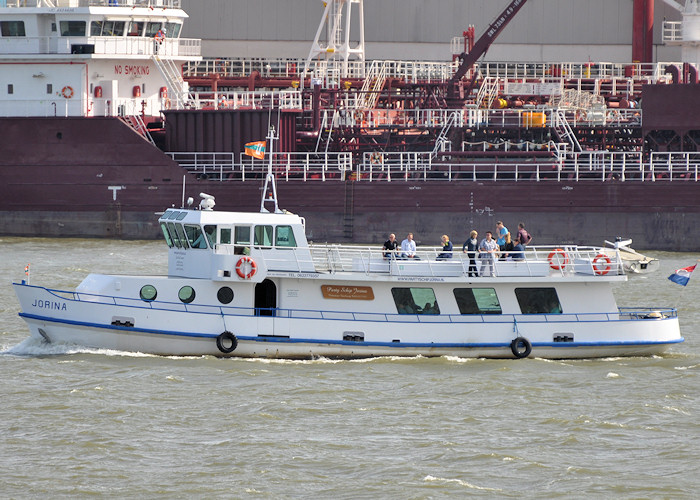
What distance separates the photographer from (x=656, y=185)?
47.7m

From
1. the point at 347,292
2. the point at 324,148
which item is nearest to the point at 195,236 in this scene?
the point at 347,292

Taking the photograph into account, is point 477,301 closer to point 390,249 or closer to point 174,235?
point 390,249

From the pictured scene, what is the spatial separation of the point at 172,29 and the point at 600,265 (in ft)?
102

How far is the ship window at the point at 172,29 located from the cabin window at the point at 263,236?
28.5 m

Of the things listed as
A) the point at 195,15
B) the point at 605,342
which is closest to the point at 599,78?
the point at 195,15

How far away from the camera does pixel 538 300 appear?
28172mm

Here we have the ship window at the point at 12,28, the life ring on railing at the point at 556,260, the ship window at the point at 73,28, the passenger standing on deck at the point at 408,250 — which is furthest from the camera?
the ship window at the point at 12,28

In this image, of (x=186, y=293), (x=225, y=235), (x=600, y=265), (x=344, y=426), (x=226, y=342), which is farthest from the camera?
(x=600, y=265)

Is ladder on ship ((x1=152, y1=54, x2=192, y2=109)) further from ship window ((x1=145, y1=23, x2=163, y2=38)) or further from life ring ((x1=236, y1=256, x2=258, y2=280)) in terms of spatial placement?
life ring ((x1=236, y1=256, x2=258, y2=280))

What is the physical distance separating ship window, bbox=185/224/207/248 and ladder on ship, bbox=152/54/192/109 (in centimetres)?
2584

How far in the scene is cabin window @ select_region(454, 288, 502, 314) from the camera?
27.9 metres

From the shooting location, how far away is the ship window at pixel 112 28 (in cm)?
5191

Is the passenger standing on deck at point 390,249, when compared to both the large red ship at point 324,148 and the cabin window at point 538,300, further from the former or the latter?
the large red ship at point 324,148

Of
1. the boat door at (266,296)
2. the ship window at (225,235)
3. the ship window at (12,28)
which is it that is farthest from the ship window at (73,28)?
the boat door at (266,296)
